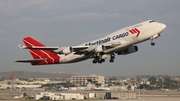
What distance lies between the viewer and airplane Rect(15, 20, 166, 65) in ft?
195

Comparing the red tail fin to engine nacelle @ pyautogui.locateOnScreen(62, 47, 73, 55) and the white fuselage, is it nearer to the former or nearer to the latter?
engine nacelle @ pyautogui.locateOnScreen(62, 47, 73, 55)

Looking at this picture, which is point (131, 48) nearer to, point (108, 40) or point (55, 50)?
point (108, 40)

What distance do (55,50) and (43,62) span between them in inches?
350

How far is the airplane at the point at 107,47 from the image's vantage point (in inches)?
2345

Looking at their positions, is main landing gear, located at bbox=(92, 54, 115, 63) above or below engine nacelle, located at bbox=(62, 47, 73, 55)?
below

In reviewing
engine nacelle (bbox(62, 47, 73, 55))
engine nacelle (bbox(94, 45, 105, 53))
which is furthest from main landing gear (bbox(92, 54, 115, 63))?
engine nacelle (bbox(62, 47, 73, 55))

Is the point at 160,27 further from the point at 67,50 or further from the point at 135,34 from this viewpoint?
the point at 67,50

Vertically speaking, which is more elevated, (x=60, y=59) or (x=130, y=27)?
(x=130, y=27)

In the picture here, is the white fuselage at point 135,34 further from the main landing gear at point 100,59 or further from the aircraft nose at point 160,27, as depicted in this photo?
the main landing gear at point 100,59

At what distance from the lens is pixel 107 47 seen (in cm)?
6181

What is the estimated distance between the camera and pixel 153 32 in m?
59.2

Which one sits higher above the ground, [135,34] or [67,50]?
[135,34]

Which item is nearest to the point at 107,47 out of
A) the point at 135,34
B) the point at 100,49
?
the point at 100,49

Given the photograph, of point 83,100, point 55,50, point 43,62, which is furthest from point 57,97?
point 55,50
